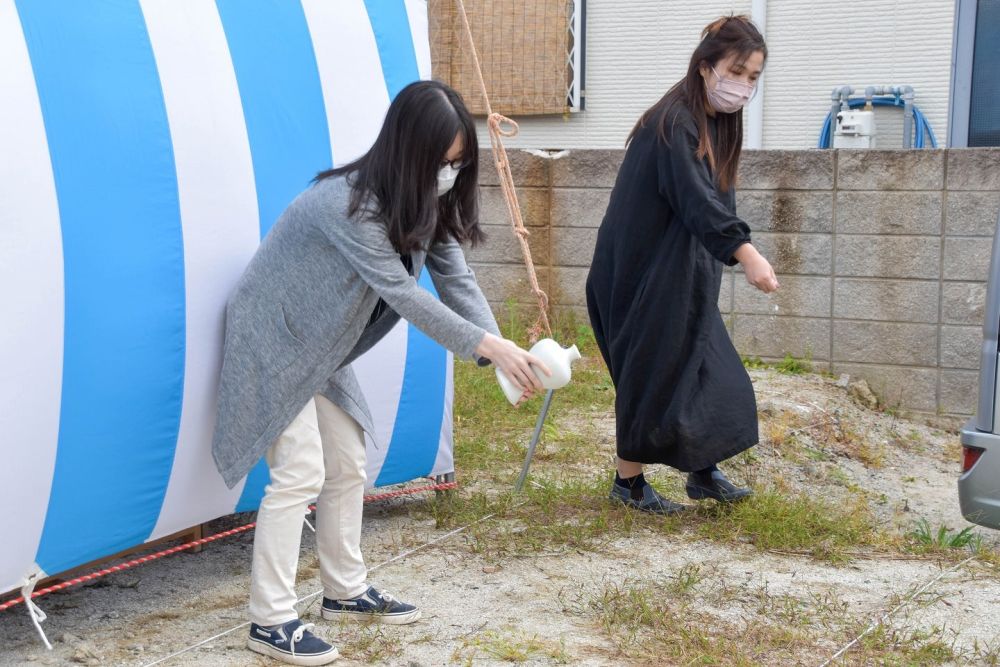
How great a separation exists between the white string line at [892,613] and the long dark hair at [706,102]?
1.40m

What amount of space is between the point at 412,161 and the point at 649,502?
6.12ft

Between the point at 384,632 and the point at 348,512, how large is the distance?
330 mm

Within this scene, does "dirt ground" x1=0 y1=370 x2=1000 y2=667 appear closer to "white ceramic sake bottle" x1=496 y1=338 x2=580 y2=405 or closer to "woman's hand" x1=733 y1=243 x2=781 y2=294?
"white ceramic sake bottle" x1=496 y1=338 x2=580 y2=405

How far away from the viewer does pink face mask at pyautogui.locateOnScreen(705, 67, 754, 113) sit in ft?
12.9

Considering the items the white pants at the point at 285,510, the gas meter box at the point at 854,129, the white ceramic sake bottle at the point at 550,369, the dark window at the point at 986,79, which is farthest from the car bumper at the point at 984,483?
the gas meter box at the point at 854,129

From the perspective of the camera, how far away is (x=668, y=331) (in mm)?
4035

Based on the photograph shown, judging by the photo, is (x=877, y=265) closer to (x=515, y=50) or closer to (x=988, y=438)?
(x=988, y=438)

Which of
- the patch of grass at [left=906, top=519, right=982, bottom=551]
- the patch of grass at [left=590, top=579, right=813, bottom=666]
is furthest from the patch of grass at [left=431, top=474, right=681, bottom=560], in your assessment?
the patch of grass at [left=906, top=519, right=982, bottom=551]

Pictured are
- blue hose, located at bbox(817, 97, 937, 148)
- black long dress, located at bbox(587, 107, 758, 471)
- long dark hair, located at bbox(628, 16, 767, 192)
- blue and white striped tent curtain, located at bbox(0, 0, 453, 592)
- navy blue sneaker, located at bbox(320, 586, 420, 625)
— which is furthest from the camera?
blue hose, located at bbox(817, 97, 937, 148)

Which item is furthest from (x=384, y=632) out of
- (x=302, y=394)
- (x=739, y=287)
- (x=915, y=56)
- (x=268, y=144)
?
(x=915, y=56)

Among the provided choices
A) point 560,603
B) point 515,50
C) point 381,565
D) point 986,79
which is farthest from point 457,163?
point 515,50

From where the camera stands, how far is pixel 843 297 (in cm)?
618

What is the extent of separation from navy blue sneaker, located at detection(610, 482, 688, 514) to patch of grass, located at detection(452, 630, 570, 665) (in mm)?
1147

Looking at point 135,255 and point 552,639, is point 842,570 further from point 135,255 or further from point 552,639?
point 135,255
